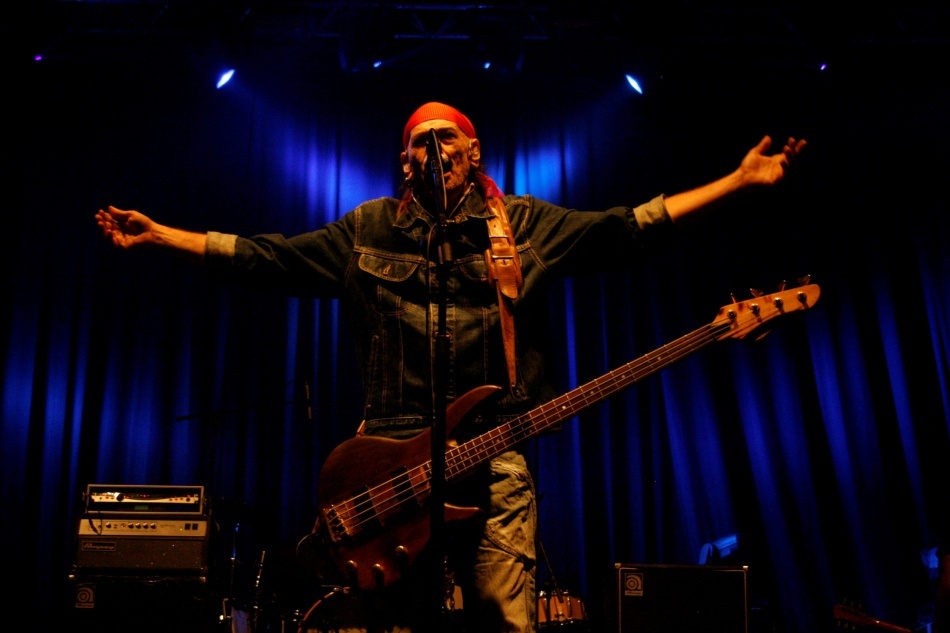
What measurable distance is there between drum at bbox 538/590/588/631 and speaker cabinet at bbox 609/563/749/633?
1.64 metres

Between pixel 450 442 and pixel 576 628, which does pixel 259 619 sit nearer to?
pixel 576 628

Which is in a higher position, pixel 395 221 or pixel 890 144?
pixel 890 144

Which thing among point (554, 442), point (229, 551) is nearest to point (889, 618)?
point (554, 442)

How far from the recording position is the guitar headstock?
121 inches

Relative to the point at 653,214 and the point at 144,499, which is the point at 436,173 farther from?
the point at 144,499

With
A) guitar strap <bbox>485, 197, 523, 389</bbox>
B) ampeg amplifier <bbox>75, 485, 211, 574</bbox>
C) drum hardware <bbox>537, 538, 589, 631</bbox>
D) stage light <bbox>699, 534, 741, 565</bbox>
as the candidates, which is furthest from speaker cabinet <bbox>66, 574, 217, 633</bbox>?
stage light <bbox>699, 534, 741, 565</bbox>

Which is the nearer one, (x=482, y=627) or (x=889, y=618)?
(x=482, y=627)

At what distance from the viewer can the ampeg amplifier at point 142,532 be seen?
15.0 feet

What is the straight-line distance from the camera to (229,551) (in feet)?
→ 21.8

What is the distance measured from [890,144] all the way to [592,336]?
3.18m

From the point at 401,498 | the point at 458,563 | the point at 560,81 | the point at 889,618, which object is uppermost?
the point at 560,81

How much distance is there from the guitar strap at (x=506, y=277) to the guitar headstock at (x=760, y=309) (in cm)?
77

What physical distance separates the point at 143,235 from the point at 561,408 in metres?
1.52

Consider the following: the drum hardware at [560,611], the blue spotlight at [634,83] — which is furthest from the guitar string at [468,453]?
the blue spotlight at [634,83]
